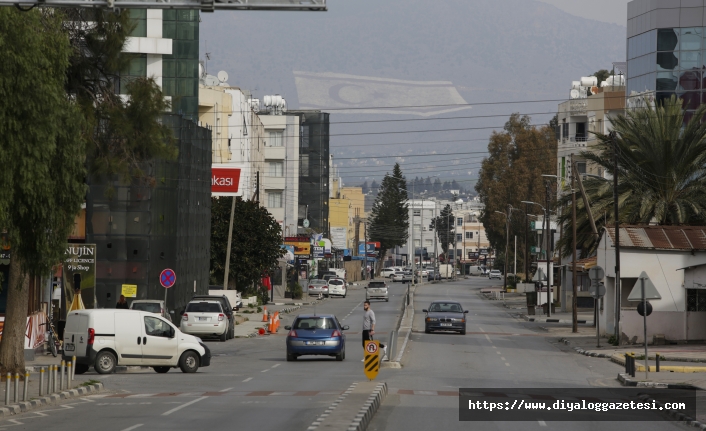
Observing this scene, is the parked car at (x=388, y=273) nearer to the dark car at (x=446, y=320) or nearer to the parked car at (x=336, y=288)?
the parked car at (x=336, y=288)

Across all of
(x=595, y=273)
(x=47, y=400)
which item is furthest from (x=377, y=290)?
(x=47, y=400)

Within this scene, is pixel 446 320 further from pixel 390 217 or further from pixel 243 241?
pixel 390 217

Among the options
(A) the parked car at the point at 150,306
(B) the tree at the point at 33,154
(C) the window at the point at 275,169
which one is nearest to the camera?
(B) the tree at the point at 33,154

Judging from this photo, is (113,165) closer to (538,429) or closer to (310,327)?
(310,327)

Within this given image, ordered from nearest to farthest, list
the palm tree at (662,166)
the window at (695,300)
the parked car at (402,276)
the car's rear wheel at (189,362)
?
the car's rear wheel at (189,362), the window at (695,300), the palm tree at (662,166), the parked car at (402,276)

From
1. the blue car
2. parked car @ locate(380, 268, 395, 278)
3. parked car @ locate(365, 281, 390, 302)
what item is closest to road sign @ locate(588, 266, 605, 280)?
the blue car

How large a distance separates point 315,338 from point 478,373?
6118 mm

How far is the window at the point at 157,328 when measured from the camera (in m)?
27.5

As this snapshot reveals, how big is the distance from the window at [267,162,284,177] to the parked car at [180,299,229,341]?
70431mm

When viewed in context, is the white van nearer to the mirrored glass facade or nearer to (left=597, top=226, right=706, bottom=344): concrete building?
(left=597, top=226, right=706, bottom=344): concrete building

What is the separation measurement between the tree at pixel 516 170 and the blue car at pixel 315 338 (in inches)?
3216

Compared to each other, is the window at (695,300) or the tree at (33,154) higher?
the tree at (33,154)

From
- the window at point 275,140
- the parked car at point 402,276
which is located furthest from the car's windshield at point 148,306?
the parked car at point 402,276

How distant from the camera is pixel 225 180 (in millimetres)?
60656
